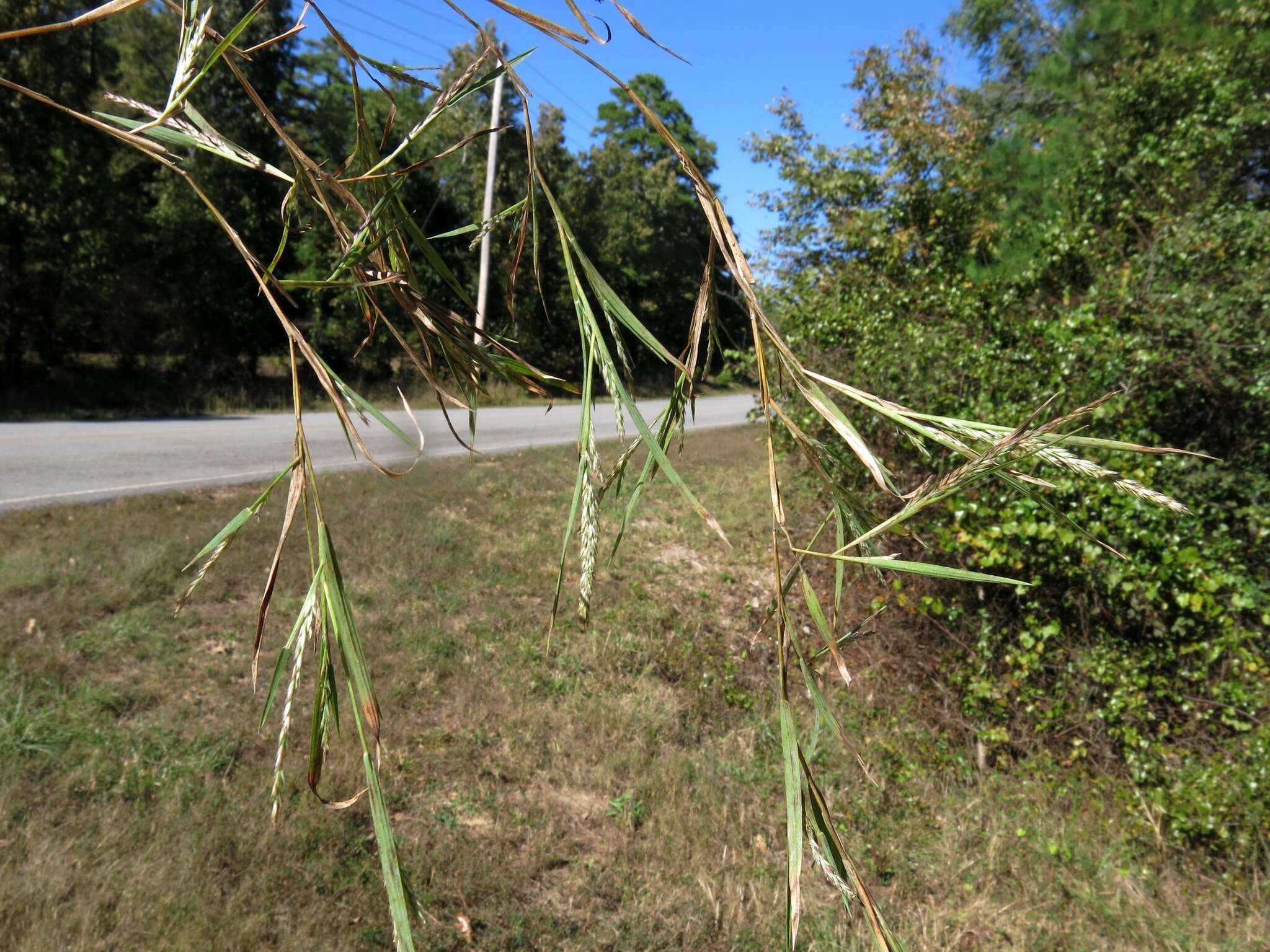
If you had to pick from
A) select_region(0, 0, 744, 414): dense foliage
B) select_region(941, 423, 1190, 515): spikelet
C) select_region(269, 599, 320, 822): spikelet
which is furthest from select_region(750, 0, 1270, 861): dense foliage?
select_region(0, 0, 744, 414): dense foliage

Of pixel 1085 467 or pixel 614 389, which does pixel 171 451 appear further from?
pixel 1085 467

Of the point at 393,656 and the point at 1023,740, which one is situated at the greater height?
the point at 393,656

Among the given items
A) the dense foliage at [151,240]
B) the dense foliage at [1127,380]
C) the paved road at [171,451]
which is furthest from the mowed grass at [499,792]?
the dense foliage at [151,240]

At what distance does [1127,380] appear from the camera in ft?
14.5

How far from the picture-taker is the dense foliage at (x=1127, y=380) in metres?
3.94

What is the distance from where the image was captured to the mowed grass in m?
2.98

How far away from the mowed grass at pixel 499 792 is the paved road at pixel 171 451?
1458 mm

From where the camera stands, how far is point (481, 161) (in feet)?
60.9

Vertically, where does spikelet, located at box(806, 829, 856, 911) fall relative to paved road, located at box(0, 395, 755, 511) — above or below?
above

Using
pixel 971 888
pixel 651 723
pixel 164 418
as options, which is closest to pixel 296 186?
pixel 971 888

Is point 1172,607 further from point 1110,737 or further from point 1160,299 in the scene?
point 1160,299

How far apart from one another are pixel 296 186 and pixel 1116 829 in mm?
4389

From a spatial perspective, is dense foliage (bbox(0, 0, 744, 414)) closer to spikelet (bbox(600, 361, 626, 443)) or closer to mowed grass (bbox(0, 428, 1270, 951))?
mowed grass (bbox(0, 428, 1270, 951))

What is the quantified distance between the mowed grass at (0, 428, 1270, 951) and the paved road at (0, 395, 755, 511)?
1.46 metres
